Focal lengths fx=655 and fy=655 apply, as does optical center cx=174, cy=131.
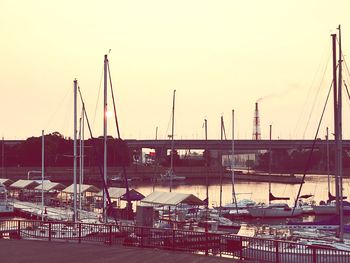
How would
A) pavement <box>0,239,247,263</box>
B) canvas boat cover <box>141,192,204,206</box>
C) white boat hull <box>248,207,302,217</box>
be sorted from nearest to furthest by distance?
pavement <box>0,239,247,263</box> → canvas boat cover <box>141,192,204,206</box> → white boat hull <box>248,207,302,217</box>

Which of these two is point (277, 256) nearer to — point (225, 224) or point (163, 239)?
point (163, 239)

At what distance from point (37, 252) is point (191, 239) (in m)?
5.87

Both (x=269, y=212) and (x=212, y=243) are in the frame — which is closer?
(x=212, y=243)

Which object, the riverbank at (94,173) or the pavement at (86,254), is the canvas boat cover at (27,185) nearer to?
the riverbank at (94,173)

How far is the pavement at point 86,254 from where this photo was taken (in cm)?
2230

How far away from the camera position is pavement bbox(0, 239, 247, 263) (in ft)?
73.2

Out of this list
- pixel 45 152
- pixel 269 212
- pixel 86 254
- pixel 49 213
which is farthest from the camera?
pixel 45 152

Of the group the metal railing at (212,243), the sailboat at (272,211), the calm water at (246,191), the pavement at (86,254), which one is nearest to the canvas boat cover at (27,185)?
the sailboat at (272,211)

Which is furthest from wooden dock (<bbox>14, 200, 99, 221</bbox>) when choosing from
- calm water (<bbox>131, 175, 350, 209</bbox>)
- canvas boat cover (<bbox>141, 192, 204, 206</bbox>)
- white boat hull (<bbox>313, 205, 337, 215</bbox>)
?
calm water (<bbox>131, 175, 350, 209</bbox>)

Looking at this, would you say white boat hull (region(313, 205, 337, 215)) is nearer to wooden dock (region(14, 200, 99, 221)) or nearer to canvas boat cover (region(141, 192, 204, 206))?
wooden dock (region(14, 200, 99, 221))

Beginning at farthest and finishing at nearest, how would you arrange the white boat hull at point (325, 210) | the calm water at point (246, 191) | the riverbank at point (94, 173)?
the riverbank at point (94, 173)
the calm water at point (246, 191)
the white boat hull at point (325, 210)

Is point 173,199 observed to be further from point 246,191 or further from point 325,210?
Result: point 246,191

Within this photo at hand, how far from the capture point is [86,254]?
23.8 m

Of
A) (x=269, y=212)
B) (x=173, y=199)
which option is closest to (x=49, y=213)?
(x=173, y=199)
